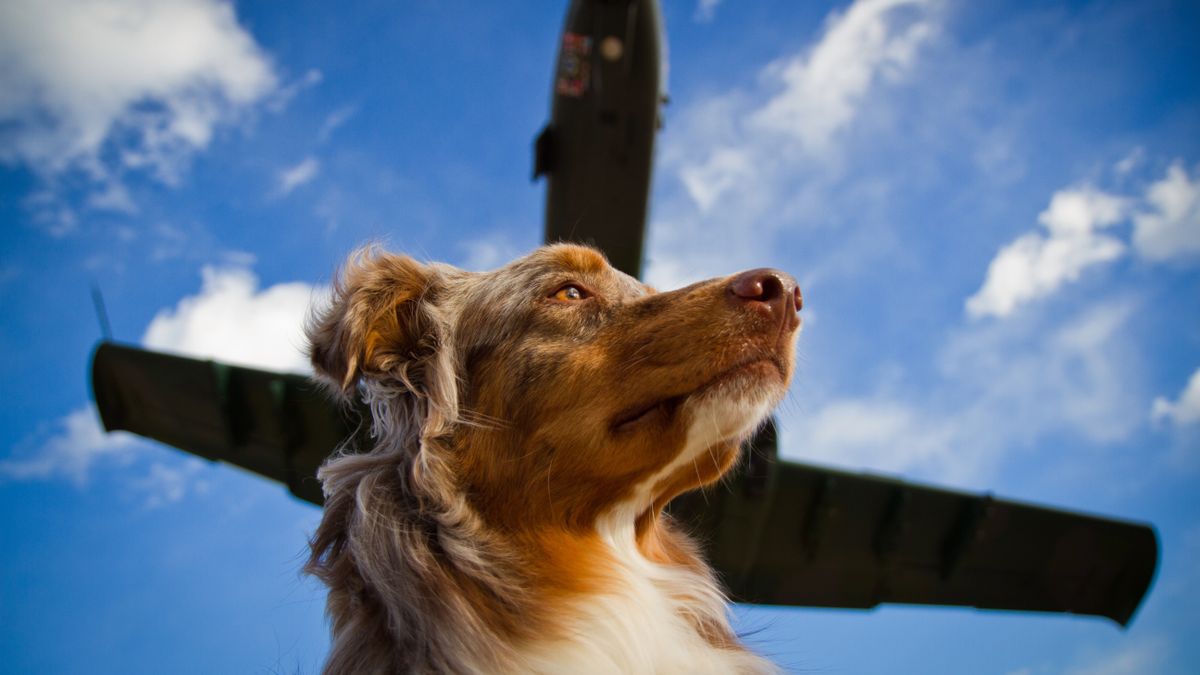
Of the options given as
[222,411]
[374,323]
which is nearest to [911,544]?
[222,411]

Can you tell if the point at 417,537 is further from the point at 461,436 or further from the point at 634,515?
the point at 634,515

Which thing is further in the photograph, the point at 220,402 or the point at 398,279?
the point at 220,402

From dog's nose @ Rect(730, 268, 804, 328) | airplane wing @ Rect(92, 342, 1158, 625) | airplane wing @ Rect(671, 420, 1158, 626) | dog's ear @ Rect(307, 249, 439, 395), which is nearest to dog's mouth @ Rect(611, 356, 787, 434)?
dog's nose @ Rect(730, 268, 804, 328)

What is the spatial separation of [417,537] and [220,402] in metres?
9.30

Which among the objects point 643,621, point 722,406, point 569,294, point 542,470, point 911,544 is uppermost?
point 911,544

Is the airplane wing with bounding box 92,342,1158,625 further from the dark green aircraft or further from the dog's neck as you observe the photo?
the dog's neck

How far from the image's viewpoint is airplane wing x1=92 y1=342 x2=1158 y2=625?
1016 cm

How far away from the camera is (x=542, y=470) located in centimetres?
199

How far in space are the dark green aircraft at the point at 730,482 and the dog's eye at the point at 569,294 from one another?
6903 millimetres

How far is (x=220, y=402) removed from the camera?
988 centimetres

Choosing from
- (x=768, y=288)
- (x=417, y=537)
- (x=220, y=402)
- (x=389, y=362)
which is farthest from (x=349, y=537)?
(x=220, y=402)

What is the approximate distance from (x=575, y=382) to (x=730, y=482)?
7.65m

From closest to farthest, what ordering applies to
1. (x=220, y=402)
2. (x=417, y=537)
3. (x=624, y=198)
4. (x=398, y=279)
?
(x=417, y=537) → (x=398, y=279) → (x=220, y=402) → (x=624, y=198)

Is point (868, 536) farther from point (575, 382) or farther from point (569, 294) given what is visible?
point (575, 382)
